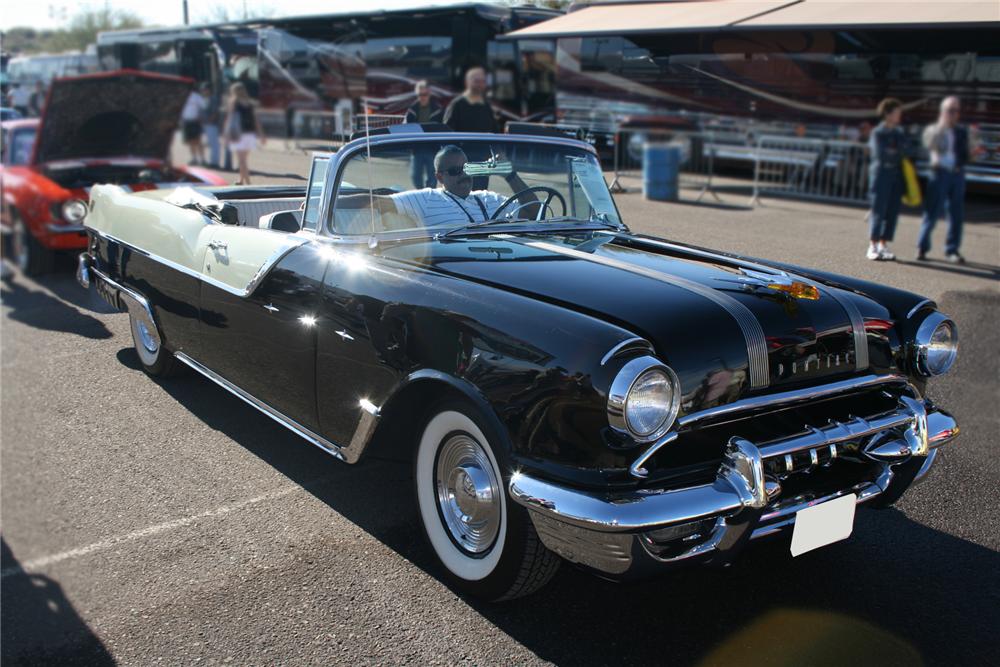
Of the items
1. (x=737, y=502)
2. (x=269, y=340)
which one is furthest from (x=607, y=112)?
(x=737, y=502)

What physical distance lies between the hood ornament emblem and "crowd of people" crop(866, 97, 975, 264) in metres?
6.39

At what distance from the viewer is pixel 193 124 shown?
3.03 m

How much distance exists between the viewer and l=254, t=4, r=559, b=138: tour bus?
1736cm

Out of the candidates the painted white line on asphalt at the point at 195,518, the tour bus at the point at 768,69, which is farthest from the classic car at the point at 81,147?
the tour bus at the point at 768,69

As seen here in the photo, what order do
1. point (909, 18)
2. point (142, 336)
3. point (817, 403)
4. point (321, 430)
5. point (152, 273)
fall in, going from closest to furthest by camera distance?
1. point (817, 403)
2. point (321, 430)
3. point (152, 273)
4. point (142, 336)
5. point (909, 18)

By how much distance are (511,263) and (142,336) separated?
288 cm

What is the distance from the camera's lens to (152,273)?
459cm

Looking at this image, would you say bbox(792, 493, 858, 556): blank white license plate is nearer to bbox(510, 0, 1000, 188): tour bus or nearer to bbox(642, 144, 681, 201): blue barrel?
bbox(510, 0, 1000, 188): tour bus

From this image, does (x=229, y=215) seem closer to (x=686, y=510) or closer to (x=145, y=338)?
(x=145, y=338)

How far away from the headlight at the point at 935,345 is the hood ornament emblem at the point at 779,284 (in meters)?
0.49

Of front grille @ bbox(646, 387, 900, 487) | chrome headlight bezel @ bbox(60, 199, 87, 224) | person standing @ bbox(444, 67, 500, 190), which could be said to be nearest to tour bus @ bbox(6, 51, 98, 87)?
chrome headlight bezel @ bbox(60, 199, 87, 224)

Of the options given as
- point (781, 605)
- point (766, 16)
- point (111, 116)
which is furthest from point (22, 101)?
point (766, 16)

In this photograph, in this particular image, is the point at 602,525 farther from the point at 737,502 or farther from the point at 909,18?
the point at 909,18

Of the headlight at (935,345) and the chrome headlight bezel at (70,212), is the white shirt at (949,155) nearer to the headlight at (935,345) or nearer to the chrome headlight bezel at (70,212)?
the headlight at (935,345)
